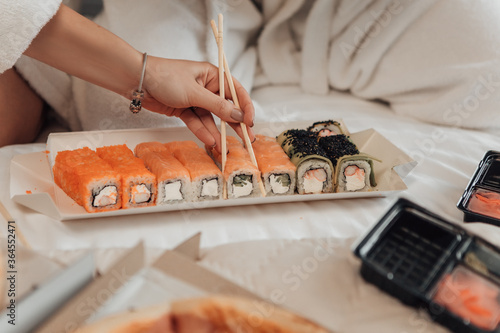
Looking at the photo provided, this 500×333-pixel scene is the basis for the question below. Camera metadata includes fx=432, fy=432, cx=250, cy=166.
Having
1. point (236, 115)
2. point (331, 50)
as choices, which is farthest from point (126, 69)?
point (331, 50)

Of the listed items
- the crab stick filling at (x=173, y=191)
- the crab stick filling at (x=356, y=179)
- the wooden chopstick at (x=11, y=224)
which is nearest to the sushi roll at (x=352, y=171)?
the crab stick filling at (x=356, y=179)

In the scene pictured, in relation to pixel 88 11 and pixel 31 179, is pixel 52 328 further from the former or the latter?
pixel 88 11

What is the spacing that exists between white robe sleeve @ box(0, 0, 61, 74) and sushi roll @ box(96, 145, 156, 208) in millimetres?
342

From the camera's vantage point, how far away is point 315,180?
3.97ft

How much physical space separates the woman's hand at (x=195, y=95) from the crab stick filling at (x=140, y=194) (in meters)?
0.25

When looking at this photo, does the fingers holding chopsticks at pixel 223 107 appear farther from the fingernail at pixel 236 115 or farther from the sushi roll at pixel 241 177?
the sushi roll at pixel 241 177

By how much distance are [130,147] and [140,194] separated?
27 cm

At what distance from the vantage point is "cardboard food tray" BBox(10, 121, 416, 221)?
0.98 meters

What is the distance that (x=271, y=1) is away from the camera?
1685 mm

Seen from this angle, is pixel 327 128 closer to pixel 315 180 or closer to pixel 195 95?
pixel 315 180

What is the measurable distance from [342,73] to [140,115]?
826mm

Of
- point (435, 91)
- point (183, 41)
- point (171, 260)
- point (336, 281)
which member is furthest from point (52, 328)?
point (435, 91)

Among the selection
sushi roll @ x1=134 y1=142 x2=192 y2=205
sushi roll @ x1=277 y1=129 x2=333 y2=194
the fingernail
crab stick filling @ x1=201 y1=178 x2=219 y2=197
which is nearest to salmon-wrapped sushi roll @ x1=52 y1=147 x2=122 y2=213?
sushi roll @ x1=134 y1=142 x2=192 y2=205

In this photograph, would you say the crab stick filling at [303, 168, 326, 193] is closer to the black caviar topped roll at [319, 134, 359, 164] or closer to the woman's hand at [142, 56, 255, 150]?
the black caviar topped roll at [319, 134, 359, 164]
